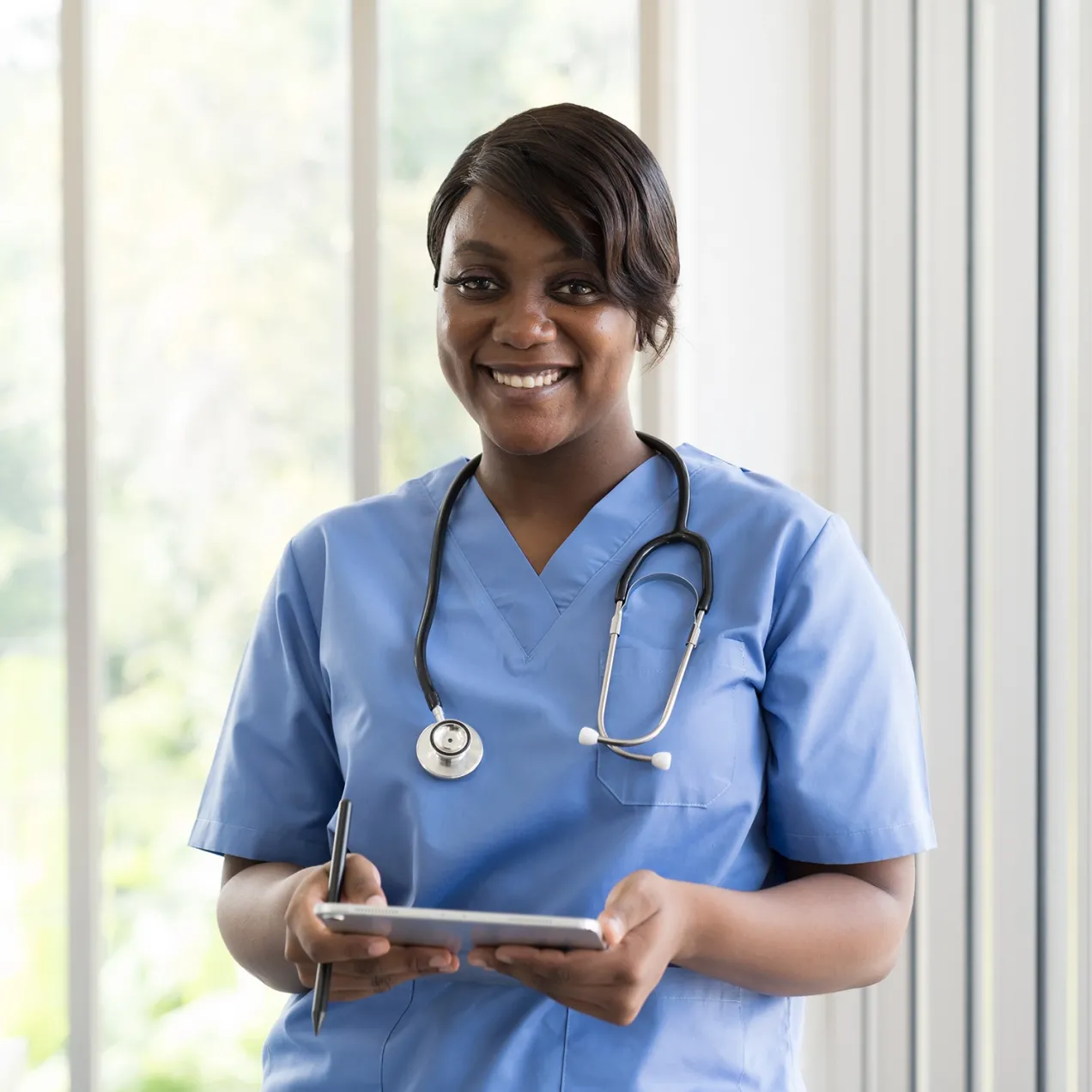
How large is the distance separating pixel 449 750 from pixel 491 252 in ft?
1.45

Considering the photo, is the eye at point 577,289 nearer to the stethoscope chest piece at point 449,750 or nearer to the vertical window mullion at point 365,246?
the stethoscope chest piece at point 449,750

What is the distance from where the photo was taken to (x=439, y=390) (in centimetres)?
162

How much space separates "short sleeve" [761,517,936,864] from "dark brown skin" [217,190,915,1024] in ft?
0.13

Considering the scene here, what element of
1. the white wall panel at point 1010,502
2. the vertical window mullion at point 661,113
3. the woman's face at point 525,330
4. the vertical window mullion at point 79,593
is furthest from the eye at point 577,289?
the vertical window mullion at point 79,593

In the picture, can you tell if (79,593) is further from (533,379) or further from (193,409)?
(533,379)

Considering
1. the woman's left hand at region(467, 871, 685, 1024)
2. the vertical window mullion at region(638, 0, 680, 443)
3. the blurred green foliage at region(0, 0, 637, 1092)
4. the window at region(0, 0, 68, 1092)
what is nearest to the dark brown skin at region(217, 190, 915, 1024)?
the woman's left hand at region(467, 871, 685, 1024)

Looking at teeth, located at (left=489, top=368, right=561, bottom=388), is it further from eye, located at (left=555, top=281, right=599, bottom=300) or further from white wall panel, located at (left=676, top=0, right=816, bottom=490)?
white wall panel, located at (left=676, top=0, right=816, bottom=490)

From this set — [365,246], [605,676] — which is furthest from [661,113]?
[605,676]

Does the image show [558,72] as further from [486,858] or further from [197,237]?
[486,858]

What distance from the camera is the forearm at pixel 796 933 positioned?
90cm

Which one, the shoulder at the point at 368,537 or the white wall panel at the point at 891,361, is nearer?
the shoulder at the point at 368,537

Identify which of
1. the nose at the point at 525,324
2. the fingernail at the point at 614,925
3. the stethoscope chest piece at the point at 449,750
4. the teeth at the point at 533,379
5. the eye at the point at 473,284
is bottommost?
the fingernail at the point at 614,925

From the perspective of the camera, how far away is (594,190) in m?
0.98

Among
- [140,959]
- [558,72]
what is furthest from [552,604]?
[140,959]
